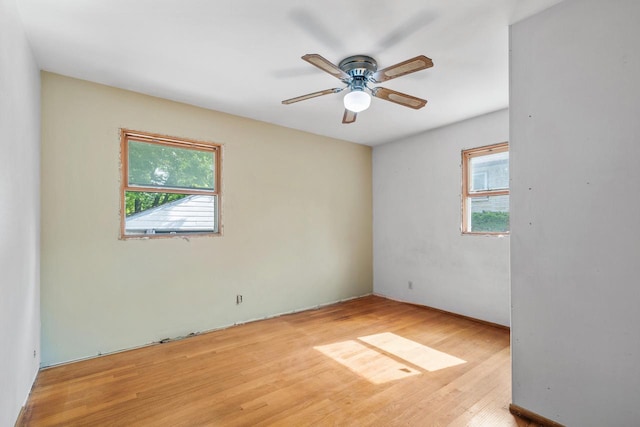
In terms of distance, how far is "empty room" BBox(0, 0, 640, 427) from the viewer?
1732mm

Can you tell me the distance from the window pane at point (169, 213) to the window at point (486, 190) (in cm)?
319

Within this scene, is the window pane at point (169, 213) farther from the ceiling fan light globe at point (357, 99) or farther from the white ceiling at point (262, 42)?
the ceiling fan light globe at point (357, 99)

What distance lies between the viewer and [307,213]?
4410 mm

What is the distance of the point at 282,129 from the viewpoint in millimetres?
4156

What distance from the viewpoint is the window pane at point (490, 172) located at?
3656 millimetres

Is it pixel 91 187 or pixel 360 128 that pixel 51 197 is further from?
pixel 360 128

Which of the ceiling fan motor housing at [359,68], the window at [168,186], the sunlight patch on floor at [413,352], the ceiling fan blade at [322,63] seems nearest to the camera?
the ceiling fan blade at [322,63]

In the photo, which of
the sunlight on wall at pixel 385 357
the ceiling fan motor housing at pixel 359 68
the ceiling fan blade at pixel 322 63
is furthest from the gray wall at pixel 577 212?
the ceiling fan blade at pixel 322 63

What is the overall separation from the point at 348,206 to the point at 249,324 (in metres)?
2.29

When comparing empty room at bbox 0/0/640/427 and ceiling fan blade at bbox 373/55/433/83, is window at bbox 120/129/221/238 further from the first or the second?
ceiling fan blade at bbox 373/55/433/83

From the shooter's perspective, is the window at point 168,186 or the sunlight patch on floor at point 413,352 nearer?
the sunlight patch on floor at point 413,352

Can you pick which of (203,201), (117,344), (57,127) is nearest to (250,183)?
(203,201)

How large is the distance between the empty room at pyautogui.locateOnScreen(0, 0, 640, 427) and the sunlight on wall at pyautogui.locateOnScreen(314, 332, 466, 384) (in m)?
0.03

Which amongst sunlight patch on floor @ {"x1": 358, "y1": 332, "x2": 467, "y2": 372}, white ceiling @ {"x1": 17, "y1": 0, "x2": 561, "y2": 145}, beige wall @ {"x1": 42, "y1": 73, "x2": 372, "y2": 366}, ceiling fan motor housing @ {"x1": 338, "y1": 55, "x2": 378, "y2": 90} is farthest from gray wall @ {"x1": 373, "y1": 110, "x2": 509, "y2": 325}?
ceiling fan motor housing @ {"x1": 338, "y1": 55, "x2": 378, "y2": 90}
